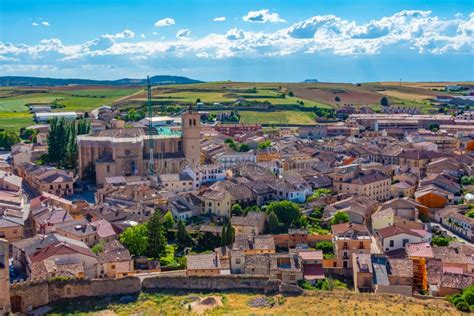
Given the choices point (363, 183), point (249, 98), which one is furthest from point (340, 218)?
point (249, 98)

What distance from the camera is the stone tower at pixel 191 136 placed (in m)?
54.3

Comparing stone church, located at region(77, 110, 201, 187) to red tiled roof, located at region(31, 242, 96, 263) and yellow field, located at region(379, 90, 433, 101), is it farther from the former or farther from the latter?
yellow field, located at region(379, 90, 433, 101)

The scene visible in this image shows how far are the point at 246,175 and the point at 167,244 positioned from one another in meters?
15.0

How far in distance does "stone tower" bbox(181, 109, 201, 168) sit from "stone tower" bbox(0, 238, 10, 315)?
30.8 metres

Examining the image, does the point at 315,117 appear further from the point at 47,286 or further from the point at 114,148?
the point at 47,286

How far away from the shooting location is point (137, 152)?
171 ft

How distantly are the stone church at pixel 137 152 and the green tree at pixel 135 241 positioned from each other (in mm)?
17941

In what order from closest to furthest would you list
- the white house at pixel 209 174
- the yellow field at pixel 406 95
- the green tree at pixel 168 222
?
the green tree at pixel 168 222 < the white house at pixel 209 174 < the yellow field at pixel 406 95

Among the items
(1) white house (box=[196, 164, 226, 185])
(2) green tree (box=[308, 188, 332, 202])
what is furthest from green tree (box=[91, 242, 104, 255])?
(2) green tree (box=[308, 188, 332, 202])

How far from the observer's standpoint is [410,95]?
141 m

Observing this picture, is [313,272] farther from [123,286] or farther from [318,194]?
[318,194]

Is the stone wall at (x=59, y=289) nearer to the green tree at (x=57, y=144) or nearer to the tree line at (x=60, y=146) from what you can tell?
the tree line at (x=60, y=146)

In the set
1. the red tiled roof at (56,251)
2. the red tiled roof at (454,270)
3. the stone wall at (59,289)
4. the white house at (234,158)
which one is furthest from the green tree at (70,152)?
the red tiled roof at (454,270)

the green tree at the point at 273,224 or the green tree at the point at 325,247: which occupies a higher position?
the green tree at the point at 273,224
